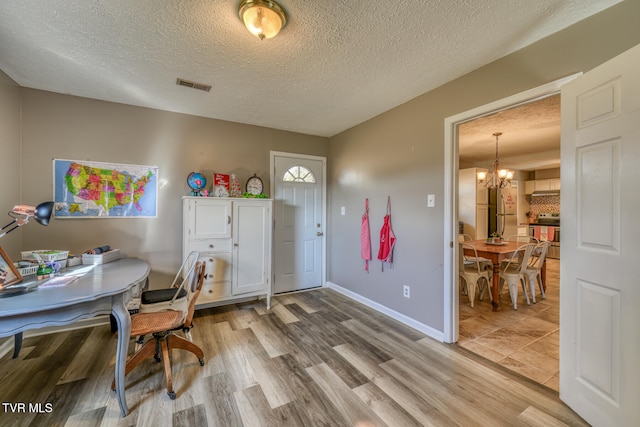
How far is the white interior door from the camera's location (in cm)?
365

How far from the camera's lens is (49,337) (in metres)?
2.38

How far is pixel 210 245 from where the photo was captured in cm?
281

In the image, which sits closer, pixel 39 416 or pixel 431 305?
pixel 39 416

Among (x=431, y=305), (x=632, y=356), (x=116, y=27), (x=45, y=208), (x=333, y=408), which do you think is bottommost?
(x=333, y=408)

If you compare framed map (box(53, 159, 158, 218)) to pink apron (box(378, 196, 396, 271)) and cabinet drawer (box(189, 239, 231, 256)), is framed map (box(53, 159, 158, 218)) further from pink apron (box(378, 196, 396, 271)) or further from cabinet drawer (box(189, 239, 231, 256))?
pink apron (box(378, 196, 396, 271))

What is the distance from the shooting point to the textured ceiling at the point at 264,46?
4.77 ft

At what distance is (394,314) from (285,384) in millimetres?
1542

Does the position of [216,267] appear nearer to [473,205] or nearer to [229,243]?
[229,243]

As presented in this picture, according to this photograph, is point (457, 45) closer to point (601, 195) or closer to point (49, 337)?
point (601, 195)

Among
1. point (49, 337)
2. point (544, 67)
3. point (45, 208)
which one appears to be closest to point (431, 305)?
point (544, 67)

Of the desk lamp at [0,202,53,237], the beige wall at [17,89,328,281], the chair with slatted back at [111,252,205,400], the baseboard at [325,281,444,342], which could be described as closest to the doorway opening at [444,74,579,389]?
the baseboard at [325,281,444,342]

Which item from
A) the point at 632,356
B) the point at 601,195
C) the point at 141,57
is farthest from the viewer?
the point at 141,57

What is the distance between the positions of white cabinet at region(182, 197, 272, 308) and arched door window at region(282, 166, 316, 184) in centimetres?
77

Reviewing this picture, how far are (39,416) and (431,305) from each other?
2.93m
